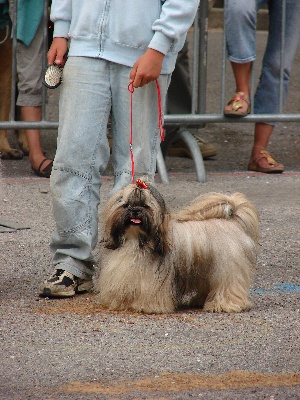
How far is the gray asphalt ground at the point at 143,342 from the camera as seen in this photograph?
4.28 meters

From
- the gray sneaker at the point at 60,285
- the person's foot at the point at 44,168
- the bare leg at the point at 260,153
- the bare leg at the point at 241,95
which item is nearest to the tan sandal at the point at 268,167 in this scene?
the bare leg at the point at 260,153

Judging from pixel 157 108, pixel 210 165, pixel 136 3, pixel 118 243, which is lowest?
pixel 210 165

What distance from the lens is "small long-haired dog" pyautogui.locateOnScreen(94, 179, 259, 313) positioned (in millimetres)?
5148

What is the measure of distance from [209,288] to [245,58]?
3632mm

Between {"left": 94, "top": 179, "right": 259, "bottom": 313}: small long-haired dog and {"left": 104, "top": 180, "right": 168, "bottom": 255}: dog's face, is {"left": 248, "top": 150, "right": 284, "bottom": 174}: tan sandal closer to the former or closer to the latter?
{"left": 94, "top": 179, "right": 259, "bottom": 313}: small long-haired dog

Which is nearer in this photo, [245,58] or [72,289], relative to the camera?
[72,289]

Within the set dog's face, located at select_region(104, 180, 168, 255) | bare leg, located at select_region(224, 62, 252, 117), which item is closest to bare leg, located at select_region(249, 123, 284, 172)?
bare leg, located at select_region(224, 62, 252, 117)

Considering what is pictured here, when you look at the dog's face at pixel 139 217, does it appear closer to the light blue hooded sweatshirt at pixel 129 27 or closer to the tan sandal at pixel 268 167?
the light blue hooded sweatshirt at pixel 129 27

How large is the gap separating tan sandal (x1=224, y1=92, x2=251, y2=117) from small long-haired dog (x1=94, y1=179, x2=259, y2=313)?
3275 millimetres

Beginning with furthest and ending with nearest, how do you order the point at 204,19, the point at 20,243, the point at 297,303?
1. the point at 204,19
2. the point at 20,243
3. the point at 297,303

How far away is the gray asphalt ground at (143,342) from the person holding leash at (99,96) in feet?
1.55

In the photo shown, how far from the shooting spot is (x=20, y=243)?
6.93 meters

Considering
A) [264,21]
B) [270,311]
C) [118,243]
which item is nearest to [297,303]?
[270,311]

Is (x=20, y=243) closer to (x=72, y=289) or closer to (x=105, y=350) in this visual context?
(x=72, y=289)
